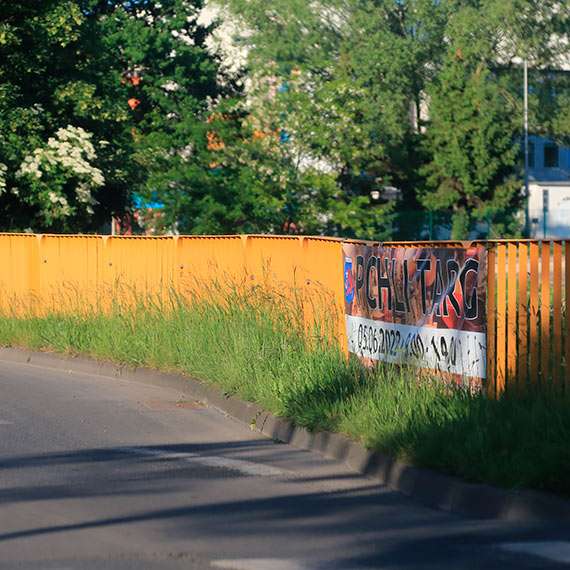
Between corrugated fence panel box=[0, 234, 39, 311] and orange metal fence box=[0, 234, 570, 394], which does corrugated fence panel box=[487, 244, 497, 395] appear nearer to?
orange metal fence box=[0, 234, 570, 394]

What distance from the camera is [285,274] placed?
1280 centimetres

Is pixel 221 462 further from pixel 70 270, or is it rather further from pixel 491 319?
pixel 70 270

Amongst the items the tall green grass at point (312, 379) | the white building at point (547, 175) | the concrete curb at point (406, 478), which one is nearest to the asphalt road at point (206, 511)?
the concrete curb at point (406, 478)

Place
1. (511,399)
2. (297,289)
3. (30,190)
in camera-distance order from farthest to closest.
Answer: (30,190)
(297,289)
(511,399)

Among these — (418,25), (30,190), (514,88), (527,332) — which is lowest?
(527,332)

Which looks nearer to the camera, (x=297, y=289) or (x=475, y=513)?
(x=475, y=513)

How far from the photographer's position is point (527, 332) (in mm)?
8156

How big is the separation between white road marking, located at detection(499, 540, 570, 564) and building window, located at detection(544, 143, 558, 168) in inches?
3137

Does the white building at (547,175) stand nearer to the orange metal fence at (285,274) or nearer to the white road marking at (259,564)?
the orange metal fence at (285,274)

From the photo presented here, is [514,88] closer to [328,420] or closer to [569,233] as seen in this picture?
[569,233]

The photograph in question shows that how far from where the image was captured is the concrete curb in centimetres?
616

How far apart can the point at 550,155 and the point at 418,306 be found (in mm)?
76455

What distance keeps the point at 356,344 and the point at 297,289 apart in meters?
1.73

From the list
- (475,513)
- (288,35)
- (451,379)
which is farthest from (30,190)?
(288,35)
